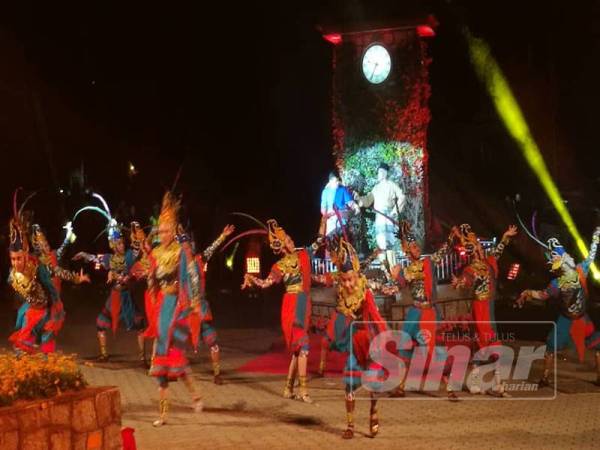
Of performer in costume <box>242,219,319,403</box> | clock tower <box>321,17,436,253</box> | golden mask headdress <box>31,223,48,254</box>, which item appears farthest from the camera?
clock tower <box>321,17,436,253</box>

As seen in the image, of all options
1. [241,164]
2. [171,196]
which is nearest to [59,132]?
[241,164]

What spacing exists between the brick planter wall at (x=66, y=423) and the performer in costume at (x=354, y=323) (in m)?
2.44

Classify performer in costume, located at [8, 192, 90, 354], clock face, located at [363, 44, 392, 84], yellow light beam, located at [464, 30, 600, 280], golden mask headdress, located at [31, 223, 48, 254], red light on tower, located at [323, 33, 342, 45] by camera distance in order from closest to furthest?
performer in costume, located at [8, 192, 90, 354]
golden mask headdress, located at [31, 223, 48, 254]
clock face, located at [363, 44, 392, 84]
red light on tower, located at [323, 33, 342, 45]
yellow light beam, located at [464, 30, 600, 280]

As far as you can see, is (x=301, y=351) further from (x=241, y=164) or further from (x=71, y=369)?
(x=241, y=164)

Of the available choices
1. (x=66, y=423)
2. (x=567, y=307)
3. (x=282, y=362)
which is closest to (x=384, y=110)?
(x=282, y=362)

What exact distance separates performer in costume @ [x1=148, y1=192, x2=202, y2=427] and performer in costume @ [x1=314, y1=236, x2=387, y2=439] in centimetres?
167

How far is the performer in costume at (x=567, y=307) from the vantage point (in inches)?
432

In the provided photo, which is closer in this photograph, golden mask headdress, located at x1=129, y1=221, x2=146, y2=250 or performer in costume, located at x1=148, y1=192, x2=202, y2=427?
performer in costume, located at x1=148, y1=192, x2=202, y2=427

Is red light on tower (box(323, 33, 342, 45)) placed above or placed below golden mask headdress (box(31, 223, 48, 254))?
above

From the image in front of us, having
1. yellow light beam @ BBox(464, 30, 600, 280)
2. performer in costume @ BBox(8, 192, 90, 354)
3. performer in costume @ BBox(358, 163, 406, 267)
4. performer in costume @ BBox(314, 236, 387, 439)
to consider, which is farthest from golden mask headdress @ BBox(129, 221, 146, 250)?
yellow light beam @ BBox(464, 30, 600, 280)

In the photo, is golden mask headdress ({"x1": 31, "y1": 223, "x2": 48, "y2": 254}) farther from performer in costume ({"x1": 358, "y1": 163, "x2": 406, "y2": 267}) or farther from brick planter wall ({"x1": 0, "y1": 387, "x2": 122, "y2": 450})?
performer in costume ({"x1": 358, "y1": 163, "x2": 406, "y2": 267})

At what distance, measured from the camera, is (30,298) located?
11055mm

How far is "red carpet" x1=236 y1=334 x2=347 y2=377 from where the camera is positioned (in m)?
12.5

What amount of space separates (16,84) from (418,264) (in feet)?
62.9
